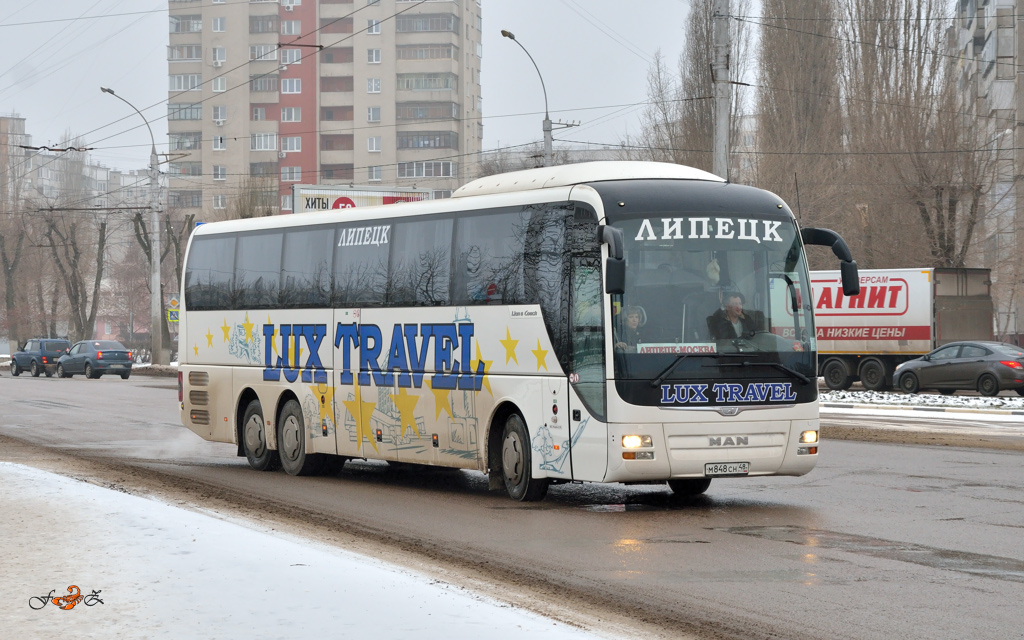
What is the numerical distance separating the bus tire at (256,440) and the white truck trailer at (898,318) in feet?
81.4

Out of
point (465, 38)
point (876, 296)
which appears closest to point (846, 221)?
point (876, 296)

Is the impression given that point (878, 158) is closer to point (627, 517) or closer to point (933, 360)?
point (933, 360)

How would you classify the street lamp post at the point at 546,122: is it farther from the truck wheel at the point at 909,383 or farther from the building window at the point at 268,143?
the building window at the point at 268,143

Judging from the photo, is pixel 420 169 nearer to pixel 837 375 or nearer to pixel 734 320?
pixel 837 375

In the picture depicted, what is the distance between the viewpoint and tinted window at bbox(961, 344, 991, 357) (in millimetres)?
34094

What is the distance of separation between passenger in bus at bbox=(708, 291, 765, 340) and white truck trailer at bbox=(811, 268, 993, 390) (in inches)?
1078

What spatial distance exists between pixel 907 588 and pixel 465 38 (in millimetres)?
114573

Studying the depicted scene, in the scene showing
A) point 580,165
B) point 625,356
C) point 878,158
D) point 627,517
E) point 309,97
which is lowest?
point 627,517

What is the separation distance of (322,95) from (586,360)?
108 m

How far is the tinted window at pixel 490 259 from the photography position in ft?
44.1

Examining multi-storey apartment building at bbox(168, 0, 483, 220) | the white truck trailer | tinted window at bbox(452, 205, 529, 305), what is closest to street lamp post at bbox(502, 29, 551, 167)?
the white truck trailer

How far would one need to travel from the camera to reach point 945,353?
35.0 metres

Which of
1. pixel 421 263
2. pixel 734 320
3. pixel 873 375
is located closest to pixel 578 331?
pixel 734 320

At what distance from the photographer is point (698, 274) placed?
41.0 ft
